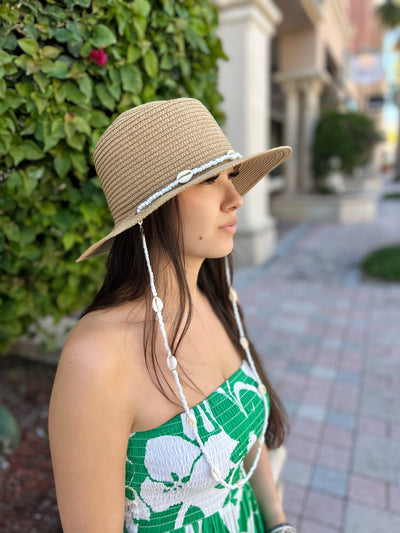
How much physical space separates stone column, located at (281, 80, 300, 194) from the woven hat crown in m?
10.8

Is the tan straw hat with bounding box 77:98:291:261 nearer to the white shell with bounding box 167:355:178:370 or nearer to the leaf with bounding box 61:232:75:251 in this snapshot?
the white shell with bounding box 167:355:178:370

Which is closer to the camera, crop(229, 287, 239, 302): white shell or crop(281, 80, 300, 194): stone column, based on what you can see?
crop(229, 287, 239, 302): white shell

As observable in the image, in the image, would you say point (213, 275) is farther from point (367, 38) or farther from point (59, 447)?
point (367, 38)

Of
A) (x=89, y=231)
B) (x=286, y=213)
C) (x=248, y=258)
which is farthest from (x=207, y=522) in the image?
(x=286, y=213)

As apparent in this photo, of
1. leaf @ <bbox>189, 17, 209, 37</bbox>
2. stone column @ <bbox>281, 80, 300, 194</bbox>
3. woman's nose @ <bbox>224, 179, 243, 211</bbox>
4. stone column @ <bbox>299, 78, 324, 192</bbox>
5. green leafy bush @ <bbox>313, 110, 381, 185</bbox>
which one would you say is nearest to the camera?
woman's nose @ <bbox>224, 179, 243, 211</bbox>

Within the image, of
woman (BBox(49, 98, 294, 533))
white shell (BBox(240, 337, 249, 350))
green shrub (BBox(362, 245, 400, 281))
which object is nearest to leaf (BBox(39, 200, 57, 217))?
woman (BBox(49, 98, 294, 533))

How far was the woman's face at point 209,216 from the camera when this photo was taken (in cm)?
104

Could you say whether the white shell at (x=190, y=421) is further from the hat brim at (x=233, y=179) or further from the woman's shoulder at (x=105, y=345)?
the hat brim at (x=233, y=179)

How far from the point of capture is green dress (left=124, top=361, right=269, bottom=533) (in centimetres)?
103

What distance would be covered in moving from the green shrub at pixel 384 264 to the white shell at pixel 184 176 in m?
5.95

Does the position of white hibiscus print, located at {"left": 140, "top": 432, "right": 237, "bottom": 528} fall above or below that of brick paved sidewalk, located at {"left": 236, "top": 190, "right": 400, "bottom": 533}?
above

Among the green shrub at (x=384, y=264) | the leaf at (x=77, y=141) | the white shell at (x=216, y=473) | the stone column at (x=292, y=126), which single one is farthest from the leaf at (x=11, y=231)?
the stone column at (x=292, y=126)

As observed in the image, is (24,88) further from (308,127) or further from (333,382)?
(308,127)

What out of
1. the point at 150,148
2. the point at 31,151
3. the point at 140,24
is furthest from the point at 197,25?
the point at 150,148
